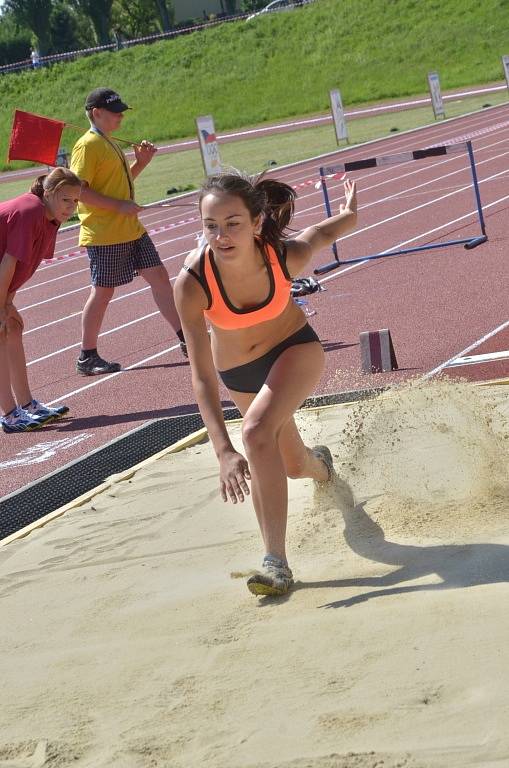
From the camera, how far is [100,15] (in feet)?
267

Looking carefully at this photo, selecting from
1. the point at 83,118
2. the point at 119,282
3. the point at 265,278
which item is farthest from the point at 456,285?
the point at 83,118

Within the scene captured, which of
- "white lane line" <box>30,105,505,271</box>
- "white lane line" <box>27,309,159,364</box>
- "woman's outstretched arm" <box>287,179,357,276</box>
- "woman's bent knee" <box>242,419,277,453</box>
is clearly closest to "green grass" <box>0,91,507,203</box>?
"white lane line" <box>30,105,505,271</box>

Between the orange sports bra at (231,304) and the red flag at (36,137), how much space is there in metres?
4.42

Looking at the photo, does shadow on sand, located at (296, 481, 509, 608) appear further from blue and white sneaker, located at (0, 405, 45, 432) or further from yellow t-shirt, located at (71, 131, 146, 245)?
yellow t-shirt, located at (71, 131, 146, 245)

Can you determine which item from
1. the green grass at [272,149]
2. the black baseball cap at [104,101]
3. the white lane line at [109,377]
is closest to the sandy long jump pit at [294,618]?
the white lane line at [109,377]

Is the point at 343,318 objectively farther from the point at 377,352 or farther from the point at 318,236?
the point at 318,236

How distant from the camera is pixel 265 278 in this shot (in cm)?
436

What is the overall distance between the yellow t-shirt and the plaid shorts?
0.05 meters

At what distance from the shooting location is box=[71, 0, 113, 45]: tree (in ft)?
265

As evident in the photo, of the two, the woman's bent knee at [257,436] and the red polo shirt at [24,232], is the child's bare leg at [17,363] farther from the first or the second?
the woman's bent knee at [257,436]

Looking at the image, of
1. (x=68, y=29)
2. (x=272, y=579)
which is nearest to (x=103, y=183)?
(x=272, y=579)

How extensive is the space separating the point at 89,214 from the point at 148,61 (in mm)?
48995

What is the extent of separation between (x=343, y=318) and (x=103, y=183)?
90.8 inches

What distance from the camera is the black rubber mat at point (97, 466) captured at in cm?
585
